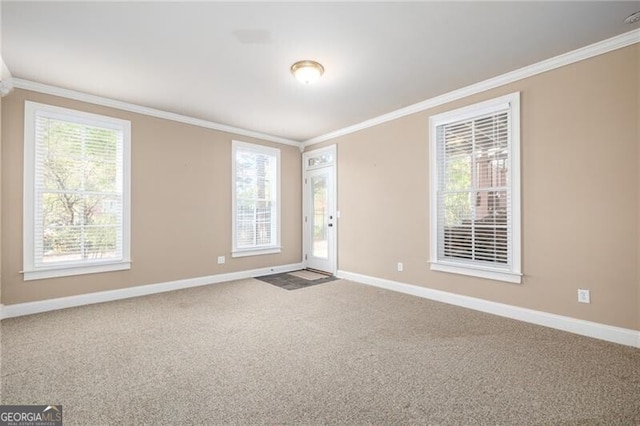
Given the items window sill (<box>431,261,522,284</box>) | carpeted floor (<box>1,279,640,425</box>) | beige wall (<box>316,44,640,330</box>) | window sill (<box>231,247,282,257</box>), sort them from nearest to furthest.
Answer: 1. carpeted floor (<box>1,279,640,425</box>)
2. beige wall (<box>316,44,640,330</box>)
3. window sill (<box>431,261,522,284</box>)
4. window sill (<box>231,247,282,257</box>)

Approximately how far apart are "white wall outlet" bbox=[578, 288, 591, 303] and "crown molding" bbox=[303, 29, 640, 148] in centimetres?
220

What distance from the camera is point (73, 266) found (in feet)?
12.4

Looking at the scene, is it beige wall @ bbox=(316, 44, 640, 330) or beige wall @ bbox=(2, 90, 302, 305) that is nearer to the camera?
beige wall @ bbox=(316, 44, 640, 330)

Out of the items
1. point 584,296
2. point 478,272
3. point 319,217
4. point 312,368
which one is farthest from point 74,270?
point 584,296

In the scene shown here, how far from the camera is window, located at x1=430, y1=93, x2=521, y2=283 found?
338cm

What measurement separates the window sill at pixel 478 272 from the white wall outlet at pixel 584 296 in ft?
1.62

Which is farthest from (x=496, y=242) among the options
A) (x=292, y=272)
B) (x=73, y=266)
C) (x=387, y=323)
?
(x=73, y=266)

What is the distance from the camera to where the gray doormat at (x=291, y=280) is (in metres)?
4.89

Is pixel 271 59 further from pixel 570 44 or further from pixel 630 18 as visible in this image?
pixel 630 18

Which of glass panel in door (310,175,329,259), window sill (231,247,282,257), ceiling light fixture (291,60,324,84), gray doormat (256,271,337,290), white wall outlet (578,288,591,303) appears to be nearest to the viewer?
white wall outlet (578,288,591,303)

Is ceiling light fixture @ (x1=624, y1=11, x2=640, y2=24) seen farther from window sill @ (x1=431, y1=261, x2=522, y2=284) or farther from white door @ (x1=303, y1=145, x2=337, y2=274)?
white door @ (x1=303, y1=145, x2=337, y2=274)

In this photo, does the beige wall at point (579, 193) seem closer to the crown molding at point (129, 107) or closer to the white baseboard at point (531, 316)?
the white baseboard at point (531, 316)

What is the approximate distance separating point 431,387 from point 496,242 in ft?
7.06

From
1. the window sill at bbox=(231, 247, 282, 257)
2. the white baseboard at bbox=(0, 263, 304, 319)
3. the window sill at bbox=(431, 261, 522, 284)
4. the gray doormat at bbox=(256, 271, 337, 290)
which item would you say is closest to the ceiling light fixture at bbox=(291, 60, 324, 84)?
the window sill at bbox=(431, 261, 522, 284)
